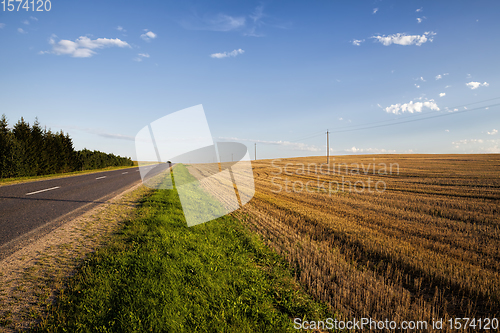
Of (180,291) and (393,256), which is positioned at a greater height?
(180,291)

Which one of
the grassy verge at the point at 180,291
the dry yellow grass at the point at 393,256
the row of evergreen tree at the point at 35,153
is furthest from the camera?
the row of evergreen tree at the point at 35,153

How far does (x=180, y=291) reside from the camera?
11.0 feet

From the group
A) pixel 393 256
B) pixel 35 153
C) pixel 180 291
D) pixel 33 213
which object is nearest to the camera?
pixel 180 291

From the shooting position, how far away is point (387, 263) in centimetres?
512

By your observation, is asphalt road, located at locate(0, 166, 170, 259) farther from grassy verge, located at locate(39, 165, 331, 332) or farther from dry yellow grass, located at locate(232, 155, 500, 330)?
dry yellow grass, located at locate(232, 155, 500, 330)

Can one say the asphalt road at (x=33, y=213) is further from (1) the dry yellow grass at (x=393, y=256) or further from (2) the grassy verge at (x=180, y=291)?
(1) the dry yellow grass at (x=393, y=256)

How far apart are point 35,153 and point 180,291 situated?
29990 millimetres

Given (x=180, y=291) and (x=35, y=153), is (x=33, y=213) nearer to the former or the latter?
(x=180, y=291)

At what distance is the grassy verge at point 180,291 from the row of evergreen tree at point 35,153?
23779mm

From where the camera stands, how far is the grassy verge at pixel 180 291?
2.76 metres

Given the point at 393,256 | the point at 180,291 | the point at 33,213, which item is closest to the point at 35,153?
the point at 33,213

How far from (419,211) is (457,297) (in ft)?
24.5

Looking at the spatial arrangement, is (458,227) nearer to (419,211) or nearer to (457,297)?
(419,211)

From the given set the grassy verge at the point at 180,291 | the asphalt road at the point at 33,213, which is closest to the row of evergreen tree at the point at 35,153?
the asphalt road at the point at 33,213
